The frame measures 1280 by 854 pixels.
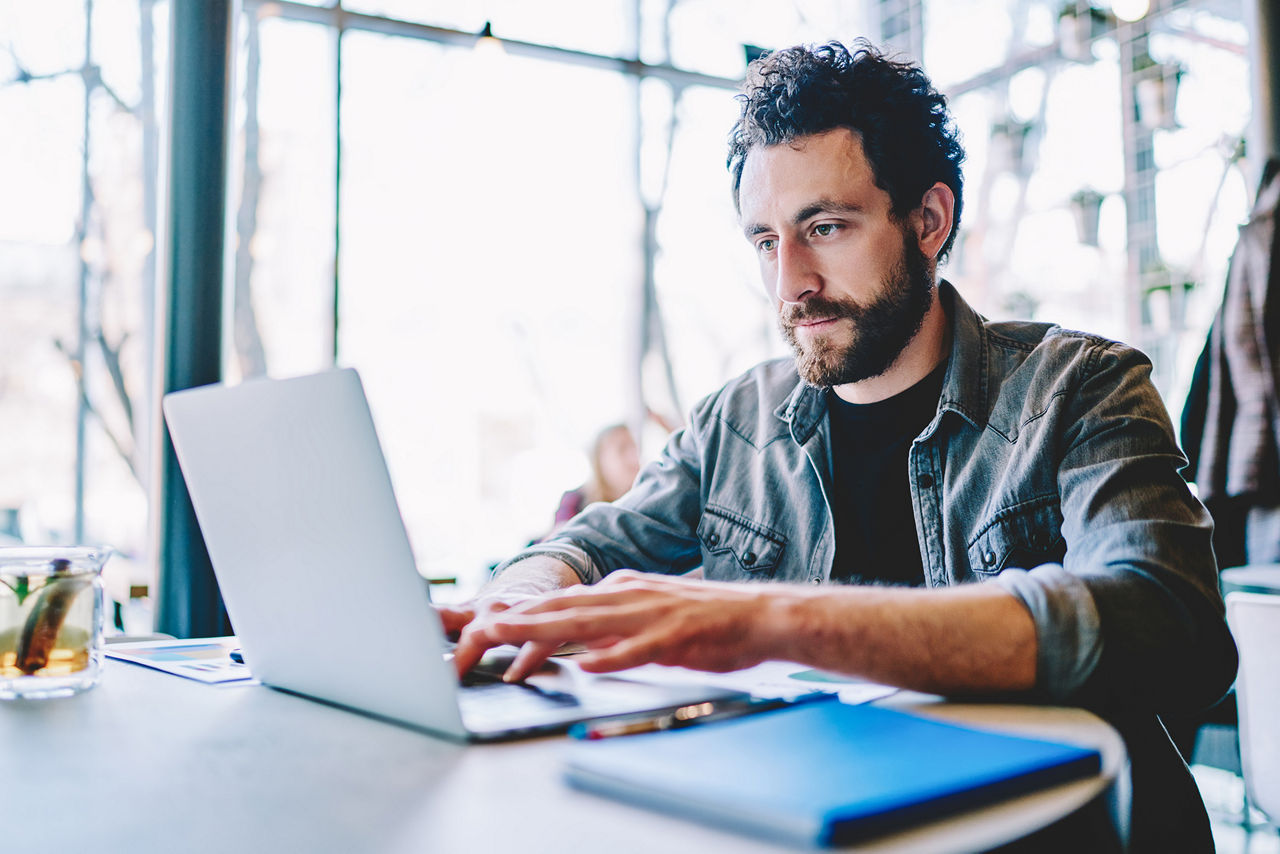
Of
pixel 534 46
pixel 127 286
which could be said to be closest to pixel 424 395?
pixel 127 286

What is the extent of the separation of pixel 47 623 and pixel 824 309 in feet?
3.40

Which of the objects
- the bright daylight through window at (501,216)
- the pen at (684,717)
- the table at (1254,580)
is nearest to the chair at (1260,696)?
the table at (1254,580)

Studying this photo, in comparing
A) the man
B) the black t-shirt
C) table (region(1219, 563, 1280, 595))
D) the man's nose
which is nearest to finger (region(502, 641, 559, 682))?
the man

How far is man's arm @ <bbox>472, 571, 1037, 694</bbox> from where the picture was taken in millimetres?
799

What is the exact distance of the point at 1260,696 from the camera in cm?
173

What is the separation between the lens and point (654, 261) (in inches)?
205

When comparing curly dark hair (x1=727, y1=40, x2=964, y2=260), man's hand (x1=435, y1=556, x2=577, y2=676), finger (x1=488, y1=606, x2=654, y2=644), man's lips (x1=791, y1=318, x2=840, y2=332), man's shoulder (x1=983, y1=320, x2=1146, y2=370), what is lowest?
man's hand (x1=435, y1=556, x2=577, y2=676)

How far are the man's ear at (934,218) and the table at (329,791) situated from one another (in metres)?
0.94

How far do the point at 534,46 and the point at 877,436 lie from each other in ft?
13.0

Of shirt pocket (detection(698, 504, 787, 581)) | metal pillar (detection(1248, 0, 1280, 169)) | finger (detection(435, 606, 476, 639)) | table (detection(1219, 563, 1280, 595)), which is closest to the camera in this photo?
finger (detection(435, 606, 476, 639))

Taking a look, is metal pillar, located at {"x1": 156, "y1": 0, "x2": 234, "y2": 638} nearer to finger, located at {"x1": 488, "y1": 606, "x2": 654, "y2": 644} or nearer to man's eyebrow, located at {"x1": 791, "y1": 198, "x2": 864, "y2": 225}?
man's eyebrow, located at {"x1": 791, "y1": 198, "x2": 864, "y2": 225}

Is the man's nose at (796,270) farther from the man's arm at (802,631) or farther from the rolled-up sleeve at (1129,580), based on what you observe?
the man's arm at (802,631)

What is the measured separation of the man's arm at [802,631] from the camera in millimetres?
799

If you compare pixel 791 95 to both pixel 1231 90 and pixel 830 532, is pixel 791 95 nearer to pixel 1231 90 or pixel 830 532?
pixel 830 532
